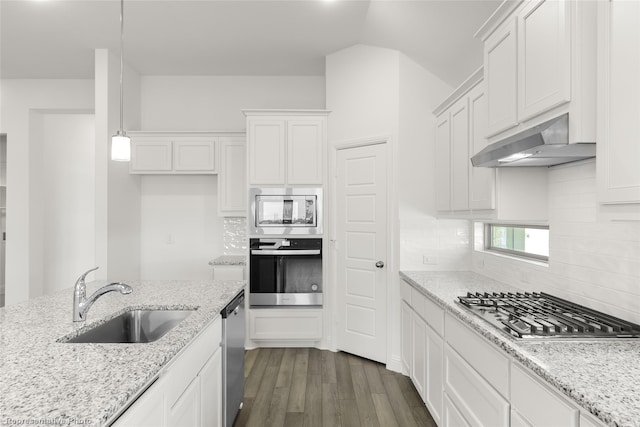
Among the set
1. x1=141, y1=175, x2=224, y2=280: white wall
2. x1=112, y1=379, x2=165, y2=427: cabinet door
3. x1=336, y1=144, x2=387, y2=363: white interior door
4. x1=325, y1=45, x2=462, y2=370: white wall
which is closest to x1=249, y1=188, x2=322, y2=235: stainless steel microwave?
x1=336, y1=144, x2=387, y2=363: white interior door

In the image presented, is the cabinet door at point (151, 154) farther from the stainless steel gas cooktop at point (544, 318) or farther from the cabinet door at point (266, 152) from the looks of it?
the stainless steel gas cooktop at point (544, 318)

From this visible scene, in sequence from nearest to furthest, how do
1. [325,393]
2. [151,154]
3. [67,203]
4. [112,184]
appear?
[325,393], [112,184], [151,154], [67,203]

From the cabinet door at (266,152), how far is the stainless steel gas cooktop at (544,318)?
7.67ft

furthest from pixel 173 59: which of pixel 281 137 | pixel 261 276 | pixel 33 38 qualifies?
pixel 261 276

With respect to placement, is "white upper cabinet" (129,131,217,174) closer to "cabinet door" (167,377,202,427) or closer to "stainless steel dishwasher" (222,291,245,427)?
"stainless steel dishwasher" (222,291,245,427)

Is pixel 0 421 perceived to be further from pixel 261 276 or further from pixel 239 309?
pixel 261 276

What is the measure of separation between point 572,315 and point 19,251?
5738 millimetres

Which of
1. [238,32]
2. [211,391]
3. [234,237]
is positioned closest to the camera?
[211,391]

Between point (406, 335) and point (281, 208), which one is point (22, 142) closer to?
point (281, 208)

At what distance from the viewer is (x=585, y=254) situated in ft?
6.55

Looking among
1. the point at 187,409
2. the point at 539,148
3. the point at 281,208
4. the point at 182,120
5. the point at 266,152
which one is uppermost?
the point at 182,120

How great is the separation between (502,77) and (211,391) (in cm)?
227

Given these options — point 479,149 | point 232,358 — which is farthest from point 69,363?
point 479,149

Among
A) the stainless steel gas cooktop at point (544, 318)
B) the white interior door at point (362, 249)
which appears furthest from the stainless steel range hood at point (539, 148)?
the white interior door at point (362, 249)
